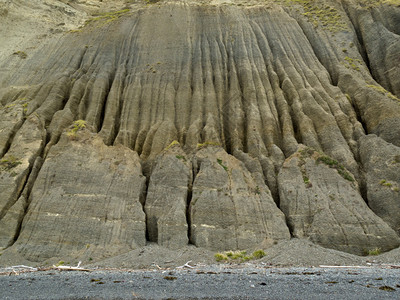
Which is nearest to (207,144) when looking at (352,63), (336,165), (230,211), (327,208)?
(230,211)

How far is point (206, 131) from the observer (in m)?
32.6

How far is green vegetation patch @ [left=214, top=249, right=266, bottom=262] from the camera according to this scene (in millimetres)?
21141

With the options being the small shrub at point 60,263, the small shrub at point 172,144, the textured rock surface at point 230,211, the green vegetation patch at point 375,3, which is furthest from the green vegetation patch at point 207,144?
the green vegetation patch at point 375,3

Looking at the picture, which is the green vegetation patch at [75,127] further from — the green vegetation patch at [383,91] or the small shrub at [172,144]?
the green vegetation patch at [383,91]

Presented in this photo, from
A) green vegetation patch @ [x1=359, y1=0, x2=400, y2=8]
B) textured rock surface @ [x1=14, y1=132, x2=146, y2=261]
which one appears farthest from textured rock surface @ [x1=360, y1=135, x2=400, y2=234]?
green vegetation patch @ [x1=359, y1=0, x2=400, y2=8]

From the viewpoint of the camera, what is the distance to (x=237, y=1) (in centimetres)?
5947

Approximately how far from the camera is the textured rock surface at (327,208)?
72.8 ft

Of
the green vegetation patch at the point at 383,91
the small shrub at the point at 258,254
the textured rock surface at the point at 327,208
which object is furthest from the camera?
the green vegetation patch at the point at 383,91

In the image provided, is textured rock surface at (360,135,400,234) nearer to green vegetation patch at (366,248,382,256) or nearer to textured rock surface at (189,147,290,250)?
green vegetation patch at (366,248,382,256)

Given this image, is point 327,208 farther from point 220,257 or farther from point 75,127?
point 75,127

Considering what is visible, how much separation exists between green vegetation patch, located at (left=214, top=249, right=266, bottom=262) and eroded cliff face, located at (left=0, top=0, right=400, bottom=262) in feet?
2.95

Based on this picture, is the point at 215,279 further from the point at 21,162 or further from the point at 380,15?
the point at 380,15

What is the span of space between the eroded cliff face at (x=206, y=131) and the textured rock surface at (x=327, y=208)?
108 mm

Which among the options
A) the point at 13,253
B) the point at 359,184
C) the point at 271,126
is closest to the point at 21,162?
the point at 13,253
